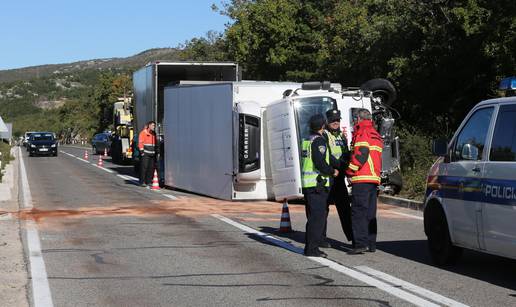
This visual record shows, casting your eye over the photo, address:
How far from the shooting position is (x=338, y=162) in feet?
32.9

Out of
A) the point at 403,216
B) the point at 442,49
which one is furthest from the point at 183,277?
the point at 442,49

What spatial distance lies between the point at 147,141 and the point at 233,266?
13.2 metres

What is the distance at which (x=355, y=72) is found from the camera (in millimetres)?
27281

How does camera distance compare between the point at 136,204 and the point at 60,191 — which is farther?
the point at 60,191

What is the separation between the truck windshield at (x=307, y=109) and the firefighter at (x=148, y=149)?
6926mm

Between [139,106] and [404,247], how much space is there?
597 inches

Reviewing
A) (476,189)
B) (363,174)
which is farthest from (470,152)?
(363,174)

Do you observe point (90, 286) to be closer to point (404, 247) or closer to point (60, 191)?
point (404, 247)

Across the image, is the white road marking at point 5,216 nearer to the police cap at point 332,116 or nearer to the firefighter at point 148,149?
the firefighter at point 148,149

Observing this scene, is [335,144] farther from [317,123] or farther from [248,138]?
[248,138]

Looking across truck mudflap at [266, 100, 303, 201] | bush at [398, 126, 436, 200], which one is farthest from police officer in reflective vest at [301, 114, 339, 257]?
bush at [398, 126, 436, 200]

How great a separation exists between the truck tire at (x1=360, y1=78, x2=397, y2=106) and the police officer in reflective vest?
29.9 ft

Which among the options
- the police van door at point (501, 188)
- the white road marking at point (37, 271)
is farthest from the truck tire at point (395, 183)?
the police van door at point (501, 188)

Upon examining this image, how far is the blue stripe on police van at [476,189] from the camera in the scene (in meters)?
7.69
